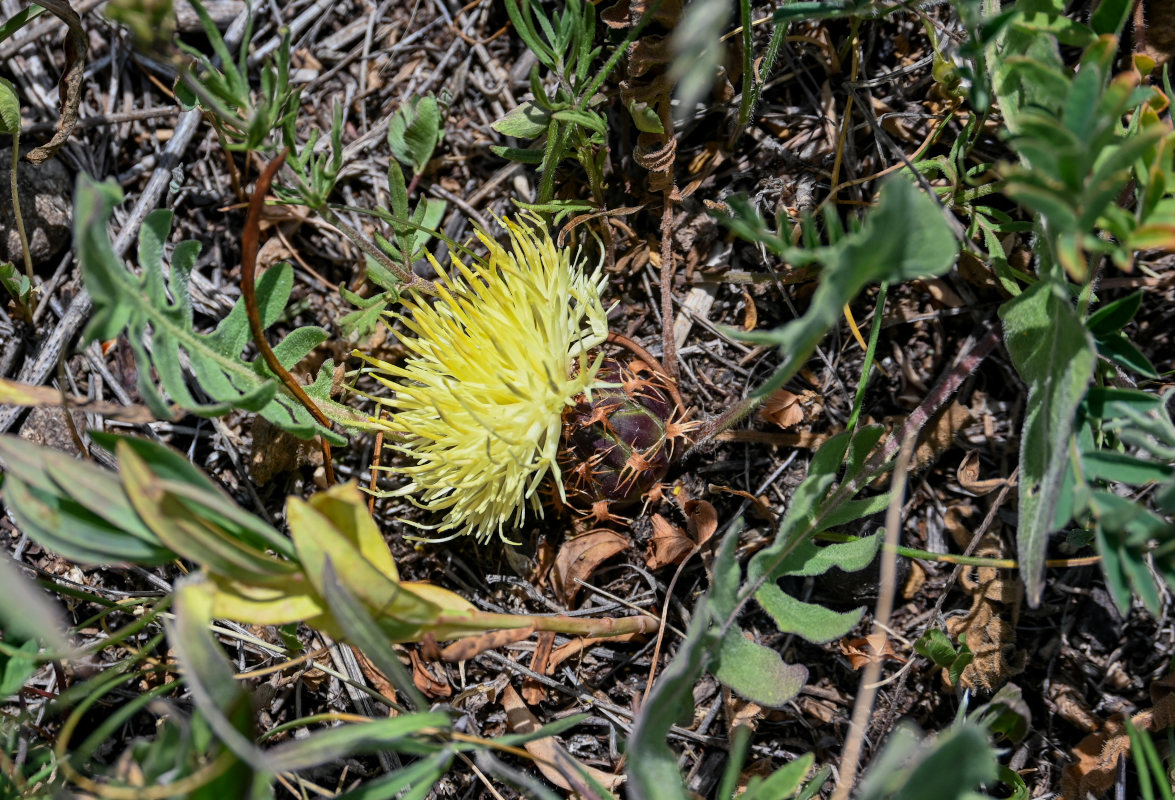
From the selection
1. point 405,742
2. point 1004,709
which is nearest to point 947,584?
point 1004,709

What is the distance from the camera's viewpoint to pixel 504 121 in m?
1.92

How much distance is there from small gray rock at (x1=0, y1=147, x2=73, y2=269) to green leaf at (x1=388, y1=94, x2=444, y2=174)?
2.89 ft

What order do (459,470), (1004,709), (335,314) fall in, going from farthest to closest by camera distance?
(335,314), (459,470), (1004,709)

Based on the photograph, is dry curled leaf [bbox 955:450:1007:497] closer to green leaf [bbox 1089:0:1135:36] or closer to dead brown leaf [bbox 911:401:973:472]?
dead brown leaf [bbox 911:401:973:472]

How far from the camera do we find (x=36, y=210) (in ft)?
7.01

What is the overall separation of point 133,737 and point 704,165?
1920 mm

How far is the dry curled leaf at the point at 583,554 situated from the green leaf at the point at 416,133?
39.3 inches

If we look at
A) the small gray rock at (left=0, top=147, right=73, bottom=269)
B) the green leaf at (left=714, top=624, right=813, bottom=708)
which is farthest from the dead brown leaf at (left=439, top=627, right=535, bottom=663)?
the small gray rock at (left=0, top=147, right=73, bottom=269)

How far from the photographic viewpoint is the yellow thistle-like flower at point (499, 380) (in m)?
1.63

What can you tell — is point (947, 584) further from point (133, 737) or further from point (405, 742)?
point (133, 737)

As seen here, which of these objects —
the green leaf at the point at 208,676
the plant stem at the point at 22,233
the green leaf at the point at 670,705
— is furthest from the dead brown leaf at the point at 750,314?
the plant stem at the point at 22,233

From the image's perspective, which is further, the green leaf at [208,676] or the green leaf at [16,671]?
the green leaf at [16,671]

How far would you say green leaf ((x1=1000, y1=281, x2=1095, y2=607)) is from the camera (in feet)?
4.00

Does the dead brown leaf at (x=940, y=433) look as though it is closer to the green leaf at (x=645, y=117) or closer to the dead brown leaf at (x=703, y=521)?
the dead brown leaf at (x=703, y=521)
